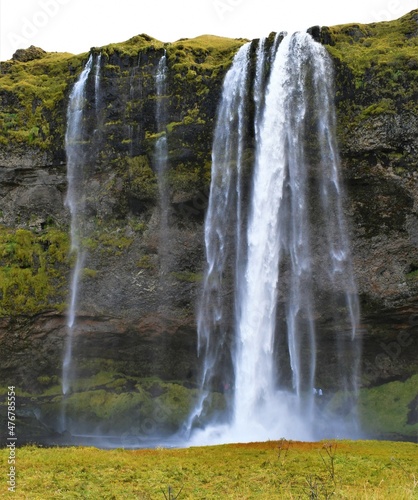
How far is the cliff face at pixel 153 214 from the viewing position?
36.2 meters

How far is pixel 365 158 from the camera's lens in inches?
1423

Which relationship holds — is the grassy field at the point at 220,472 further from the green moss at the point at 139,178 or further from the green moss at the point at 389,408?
the green moss at the point at 139,178

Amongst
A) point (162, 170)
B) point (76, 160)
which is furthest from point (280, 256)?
point (76, 160)

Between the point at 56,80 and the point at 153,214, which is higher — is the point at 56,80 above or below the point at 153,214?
above

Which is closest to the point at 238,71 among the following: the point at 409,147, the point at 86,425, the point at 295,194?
the point at 295,194

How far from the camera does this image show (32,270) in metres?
42.2

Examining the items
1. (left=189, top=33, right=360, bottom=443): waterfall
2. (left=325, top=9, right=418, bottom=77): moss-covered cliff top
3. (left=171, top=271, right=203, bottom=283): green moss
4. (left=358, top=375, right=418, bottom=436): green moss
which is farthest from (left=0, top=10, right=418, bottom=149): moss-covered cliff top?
(left=358, top=375, right=418, bottom=436): green moss

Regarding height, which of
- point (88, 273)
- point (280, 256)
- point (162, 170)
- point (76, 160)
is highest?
point (76, 160)

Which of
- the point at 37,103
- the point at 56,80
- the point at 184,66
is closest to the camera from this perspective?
the point at 184,66

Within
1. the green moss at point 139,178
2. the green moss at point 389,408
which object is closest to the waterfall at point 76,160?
the green moss at point 139,178

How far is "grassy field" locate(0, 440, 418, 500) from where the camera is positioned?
55.9ft

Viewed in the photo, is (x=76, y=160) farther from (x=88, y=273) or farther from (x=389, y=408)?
(x=389, y=408)

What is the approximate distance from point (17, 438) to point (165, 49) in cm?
2761

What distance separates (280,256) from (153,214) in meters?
9.48
